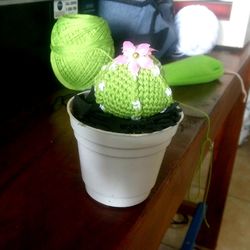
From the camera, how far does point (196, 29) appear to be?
888 mm

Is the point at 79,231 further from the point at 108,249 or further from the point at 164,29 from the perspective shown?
the point at 164,29

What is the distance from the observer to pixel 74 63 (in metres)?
0.61

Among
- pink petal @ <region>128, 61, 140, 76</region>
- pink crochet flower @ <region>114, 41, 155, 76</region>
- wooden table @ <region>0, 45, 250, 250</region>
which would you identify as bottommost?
wooden table @ <region>0, 45, 250, 250</region>

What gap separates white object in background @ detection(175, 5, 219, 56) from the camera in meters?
0.89

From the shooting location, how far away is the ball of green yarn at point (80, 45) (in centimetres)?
60

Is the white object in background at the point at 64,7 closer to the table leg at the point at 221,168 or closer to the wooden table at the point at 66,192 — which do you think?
the wooden table at the point at 66,192

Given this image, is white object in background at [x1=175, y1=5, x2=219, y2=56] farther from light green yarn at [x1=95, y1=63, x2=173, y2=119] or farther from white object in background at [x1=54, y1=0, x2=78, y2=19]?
light green yarn at [x1=95, y1=63, x2=173, y2=119]

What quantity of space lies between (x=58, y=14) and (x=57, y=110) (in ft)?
0.64

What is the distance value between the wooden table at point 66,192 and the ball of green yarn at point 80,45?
80mm

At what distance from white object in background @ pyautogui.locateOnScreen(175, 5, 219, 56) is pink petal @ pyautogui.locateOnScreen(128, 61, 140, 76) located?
0.56 metres

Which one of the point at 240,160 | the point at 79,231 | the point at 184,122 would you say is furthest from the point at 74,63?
the point at 240,160

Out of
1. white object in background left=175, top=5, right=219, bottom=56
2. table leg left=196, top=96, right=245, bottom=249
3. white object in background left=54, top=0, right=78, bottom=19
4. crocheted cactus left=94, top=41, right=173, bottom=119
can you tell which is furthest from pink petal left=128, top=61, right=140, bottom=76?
table leg left=196, top=96, right=245, bottom=249

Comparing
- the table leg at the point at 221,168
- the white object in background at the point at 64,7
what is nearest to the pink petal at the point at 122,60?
the white object in background at the point at 64,7

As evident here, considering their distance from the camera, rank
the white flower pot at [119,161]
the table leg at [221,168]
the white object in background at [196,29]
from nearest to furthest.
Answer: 1. the white flower pot at [119,161]
2. the white object in background at [196,29]
3. the table leg at [221,168]
